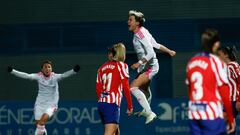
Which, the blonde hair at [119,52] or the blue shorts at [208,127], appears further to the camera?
the blonde hair at [119,52]

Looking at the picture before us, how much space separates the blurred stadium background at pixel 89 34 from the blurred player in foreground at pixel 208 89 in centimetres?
1480

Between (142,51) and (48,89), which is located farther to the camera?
(48,89)

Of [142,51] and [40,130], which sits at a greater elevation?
[142,51]

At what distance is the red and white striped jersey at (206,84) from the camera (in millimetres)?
8805

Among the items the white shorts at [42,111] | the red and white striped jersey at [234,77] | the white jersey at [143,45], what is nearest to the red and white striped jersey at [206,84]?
the red and white striped jersey at [234,77]

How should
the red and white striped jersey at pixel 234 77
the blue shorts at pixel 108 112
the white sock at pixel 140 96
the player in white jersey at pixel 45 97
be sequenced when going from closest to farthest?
the blue shorts at pixel 108 112, the red and white striped jersey at pixel 234 77, the white sock at pixel 140 96, the player in white jersey at pixel 45 97

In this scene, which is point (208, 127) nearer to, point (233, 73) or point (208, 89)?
point (208, 89)

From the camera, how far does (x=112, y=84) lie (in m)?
12.5

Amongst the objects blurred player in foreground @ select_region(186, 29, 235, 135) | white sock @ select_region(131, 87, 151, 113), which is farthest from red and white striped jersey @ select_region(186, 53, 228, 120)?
white sock @ select_region(131, 87, 151, 113)

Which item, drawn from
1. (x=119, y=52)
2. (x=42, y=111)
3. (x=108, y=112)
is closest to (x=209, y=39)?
(x=119, y=52)

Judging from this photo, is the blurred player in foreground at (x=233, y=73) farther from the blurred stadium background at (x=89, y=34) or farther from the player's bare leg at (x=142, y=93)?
the blurred stadium background at (x=89, y=34)

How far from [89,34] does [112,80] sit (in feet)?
39.8

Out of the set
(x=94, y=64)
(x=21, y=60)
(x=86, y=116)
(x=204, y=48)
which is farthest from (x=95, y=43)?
(x=204, y=48)

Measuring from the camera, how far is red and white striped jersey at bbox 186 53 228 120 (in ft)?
28.9
